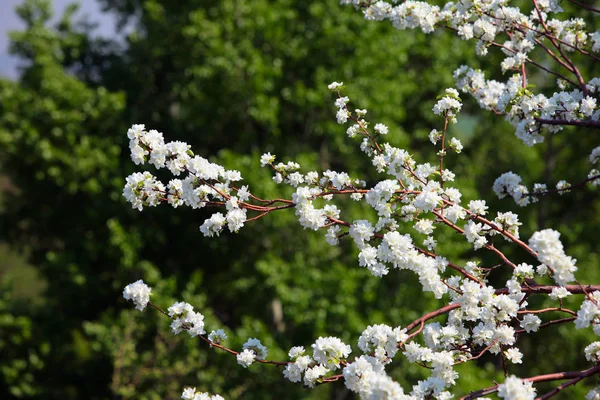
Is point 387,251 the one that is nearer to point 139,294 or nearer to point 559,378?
point 559,378

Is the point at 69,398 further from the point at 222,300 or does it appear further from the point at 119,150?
the point at 119,150

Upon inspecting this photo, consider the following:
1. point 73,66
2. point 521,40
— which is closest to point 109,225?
point 73,66

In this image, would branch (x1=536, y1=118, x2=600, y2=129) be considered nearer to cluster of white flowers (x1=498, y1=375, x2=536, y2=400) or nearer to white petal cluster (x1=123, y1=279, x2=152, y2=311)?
cluster of white flowers (x1=498, y1=375, x2=536, y2=400)

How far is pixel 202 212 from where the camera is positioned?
15.3 meters

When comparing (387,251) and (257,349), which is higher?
(387,251)

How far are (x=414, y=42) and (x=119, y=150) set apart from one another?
7062 millimetres

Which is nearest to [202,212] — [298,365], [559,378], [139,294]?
[139,294]

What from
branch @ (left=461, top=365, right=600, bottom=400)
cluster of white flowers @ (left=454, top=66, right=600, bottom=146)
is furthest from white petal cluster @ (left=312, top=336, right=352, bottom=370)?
cluster of white flowers @ (left=454, top=66, right=600, bottom=146)

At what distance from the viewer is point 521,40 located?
471cm

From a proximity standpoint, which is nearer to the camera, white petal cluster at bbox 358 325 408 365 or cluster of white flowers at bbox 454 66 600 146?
white petal cluster at bbox 358 325 408 365

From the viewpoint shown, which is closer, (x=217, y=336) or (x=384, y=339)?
(x=384, y=339)

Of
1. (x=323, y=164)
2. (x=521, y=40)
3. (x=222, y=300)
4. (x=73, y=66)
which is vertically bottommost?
(x=521, y=40)

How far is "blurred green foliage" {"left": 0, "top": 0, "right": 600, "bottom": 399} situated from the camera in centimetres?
1280

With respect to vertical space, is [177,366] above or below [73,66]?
below
